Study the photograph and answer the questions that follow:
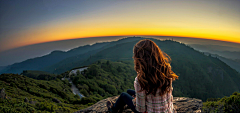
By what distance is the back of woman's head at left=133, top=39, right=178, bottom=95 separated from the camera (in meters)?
2.22

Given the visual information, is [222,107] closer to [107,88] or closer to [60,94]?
[60,94]

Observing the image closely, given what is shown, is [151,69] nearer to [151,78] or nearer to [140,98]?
[151,78]

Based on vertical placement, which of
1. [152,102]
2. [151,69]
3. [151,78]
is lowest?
[152,102]

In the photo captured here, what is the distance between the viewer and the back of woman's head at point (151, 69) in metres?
2.22

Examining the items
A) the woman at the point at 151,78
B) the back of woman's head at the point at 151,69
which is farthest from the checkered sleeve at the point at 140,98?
the back of woman's head at the point at 151,69

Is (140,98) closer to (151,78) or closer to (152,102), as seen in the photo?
(152,102)

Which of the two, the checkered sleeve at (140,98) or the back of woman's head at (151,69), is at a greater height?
the back of woman's head at (151,69)

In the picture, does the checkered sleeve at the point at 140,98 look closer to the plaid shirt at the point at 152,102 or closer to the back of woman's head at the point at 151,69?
the plaid shirt at the point at 152,102

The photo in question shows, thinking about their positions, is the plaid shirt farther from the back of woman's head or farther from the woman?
the back of woman's head

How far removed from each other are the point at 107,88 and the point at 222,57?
243921 mm

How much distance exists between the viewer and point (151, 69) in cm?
225

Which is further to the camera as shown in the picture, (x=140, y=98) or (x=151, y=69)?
(x=140, y=98)

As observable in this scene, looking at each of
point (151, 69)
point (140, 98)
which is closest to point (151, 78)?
point (151, 69)

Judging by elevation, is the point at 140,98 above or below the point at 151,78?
below
